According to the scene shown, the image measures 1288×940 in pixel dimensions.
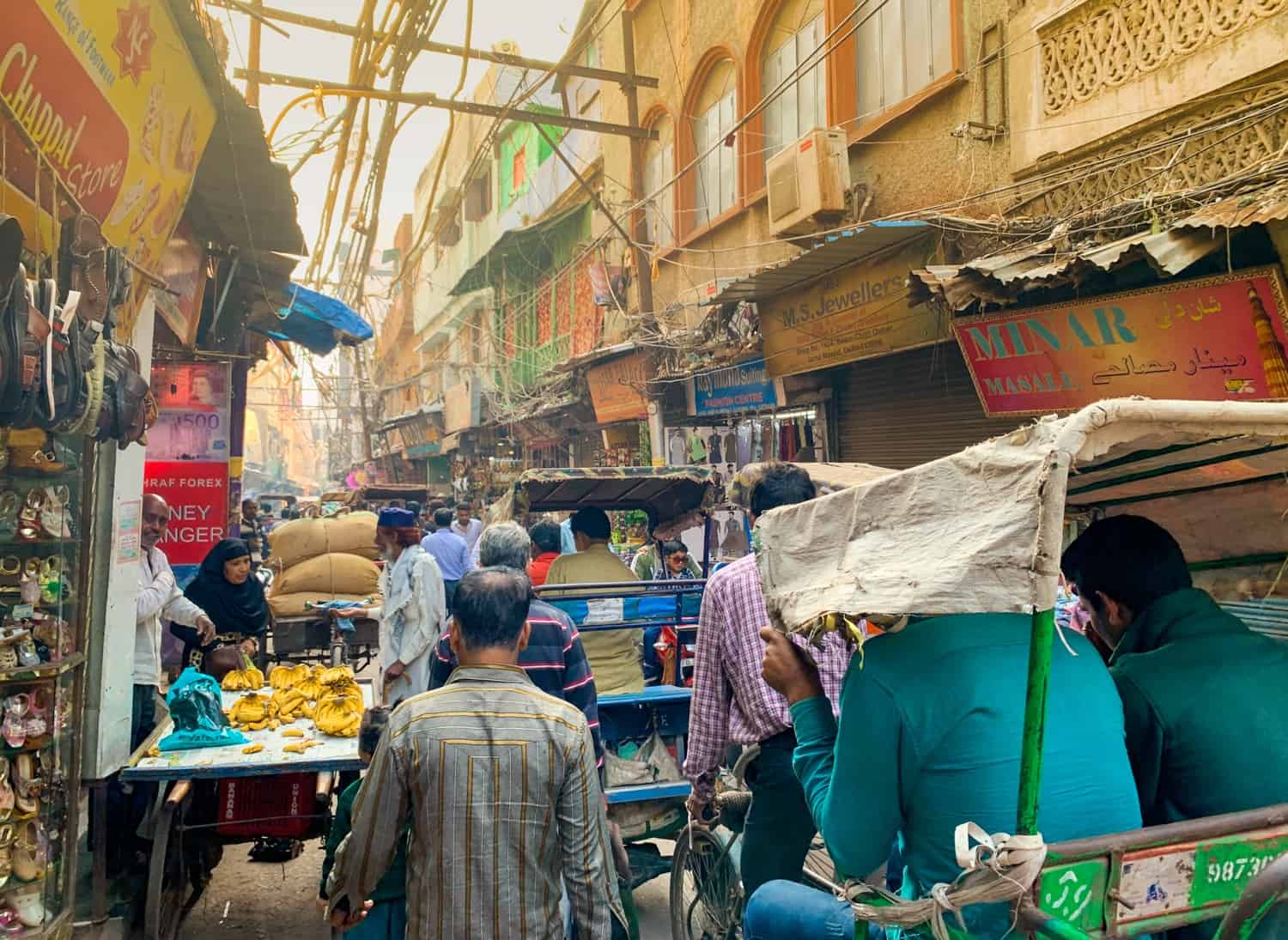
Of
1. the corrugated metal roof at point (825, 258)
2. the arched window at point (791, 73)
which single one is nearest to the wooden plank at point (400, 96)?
the arched window at point (791, 73)

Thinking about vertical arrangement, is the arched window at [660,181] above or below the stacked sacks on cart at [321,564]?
above

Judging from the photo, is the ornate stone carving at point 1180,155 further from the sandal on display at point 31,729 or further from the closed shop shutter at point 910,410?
the sandal on display at point 31,729

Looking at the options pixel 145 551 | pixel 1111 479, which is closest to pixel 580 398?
pixel 145 551

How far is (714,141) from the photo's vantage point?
13.8 metres

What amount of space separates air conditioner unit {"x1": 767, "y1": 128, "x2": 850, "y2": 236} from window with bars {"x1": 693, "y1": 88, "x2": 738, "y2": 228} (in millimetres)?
3332

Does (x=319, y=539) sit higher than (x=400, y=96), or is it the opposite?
(x=400, y=96)

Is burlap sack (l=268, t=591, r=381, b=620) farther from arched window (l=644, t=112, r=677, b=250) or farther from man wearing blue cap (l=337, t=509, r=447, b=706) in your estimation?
arched window (l=644, t=112, r=677, b=250)

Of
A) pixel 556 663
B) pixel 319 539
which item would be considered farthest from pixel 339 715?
pixel 319 539

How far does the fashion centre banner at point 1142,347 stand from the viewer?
557 centimetres

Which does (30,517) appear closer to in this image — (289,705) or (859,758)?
(289,705)

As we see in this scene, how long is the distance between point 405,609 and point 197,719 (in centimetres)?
177

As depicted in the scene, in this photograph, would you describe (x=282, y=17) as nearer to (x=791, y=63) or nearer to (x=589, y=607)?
(x=791, y=63)

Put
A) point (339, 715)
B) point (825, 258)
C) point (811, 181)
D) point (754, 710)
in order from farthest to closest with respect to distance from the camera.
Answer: point (811, 181)
point (825, 258)
point (339, 715)
point (754, 710)

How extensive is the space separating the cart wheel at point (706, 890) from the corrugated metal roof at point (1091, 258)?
414cm
